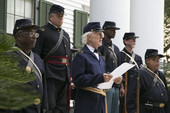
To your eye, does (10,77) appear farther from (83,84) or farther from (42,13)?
(42,13)

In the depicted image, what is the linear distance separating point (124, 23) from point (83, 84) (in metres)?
2.83

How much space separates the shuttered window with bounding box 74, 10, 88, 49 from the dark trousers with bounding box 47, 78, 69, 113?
839 cm

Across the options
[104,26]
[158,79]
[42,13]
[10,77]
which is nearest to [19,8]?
[42,13]

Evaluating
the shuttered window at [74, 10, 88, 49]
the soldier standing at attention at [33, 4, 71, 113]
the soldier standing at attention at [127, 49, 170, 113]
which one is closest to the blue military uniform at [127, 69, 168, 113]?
the soldier standing at attention at [127, 49, 170, 113]

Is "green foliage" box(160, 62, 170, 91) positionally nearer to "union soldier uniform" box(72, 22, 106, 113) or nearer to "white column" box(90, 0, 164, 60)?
"union soldier uniform" box(72, 22, 106, 113)

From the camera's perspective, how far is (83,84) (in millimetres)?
4566

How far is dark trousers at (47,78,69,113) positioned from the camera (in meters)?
5.19

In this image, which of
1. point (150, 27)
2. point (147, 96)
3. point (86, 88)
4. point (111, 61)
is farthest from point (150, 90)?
point (150, 27)

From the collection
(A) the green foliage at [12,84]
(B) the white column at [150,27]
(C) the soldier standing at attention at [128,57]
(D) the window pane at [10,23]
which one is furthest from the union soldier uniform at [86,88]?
(D) the window pane at [10,23]

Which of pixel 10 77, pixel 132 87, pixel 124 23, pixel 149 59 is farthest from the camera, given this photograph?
pixel 124 23

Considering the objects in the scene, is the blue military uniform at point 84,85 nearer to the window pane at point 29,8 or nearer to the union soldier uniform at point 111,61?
the union soldier uniform at point 111,61

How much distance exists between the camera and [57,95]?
5402 mm

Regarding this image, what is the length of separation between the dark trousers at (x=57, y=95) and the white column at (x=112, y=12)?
185 centimetres

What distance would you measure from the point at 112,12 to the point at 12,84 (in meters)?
5.72
